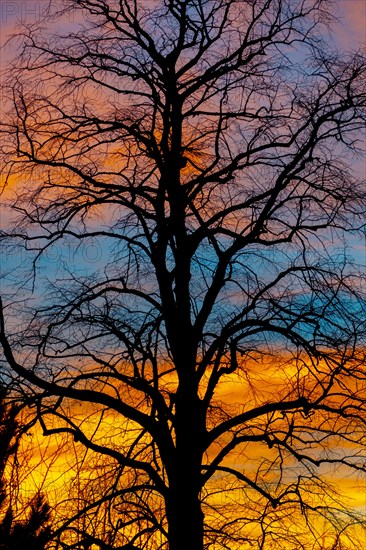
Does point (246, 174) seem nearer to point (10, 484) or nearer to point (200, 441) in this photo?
point (200, 441)

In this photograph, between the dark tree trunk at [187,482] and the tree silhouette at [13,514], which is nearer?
the tree silhouette at [13,514]

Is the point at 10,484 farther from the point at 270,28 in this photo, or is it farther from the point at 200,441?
the point at 270,28

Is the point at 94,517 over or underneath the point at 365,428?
Answer: underneath

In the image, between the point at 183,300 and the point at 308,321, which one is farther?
the point at 183,300

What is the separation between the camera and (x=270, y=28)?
15.3 metres

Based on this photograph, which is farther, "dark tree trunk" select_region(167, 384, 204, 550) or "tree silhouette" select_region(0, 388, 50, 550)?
"dark tree trunk" select_region(167, 384, 204, 550)

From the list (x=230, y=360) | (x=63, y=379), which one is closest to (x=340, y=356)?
(x=230, y=360)

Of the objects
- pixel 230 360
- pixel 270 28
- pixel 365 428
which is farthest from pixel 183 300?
pixel 270 28

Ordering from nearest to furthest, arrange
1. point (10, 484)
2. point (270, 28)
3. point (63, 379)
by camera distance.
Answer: point (10, 484) < point (63, 379) < point (270, 28)

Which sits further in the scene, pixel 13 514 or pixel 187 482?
pixel 187 482

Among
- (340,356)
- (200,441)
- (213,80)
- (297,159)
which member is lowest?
(200,441)

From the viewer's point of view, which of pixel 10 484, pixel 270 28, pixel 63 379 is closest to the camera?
pixel 10 484

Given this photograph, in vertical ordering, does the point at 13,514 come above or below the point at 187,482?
below

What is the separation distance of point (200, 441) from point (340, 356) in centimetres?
227
